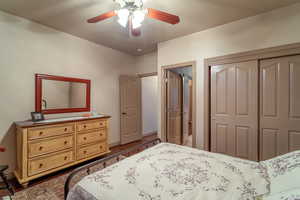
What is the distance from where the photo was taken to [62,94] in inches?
114

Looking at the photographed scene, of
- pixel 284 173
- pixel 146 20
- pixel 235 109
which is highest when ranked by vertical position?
pixel 146 20

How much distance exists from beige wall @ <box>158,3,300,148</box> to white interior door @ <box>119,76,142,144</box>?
1191 millimetres

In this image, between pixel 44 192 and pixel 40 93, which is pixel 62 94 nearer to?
pixel 40 93

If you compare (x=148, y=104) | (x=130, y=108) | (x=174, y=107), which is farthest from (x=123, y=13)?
(x=148, y=104)

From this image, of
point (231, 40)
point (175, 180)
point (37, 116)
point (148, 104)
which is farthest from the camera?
point (148, 104)

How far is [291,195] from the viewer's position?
71 cm

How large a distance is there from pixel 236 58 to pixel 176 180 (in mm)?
2333

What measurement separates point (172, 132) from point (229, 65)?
6.33 feet

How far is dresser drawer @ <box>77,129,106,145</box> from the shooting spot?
2.67m

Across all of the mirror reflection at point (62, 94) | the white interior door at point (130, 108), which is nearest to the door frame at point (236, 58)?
the white interior door at point (130, 108)

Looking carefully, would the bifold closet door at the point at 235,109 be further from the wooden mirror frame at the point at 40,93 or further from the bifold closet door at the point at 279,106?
the wooden mirror frame at the point at 40,93

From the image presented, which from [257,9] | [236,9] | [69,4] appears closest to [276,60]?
[257,9]

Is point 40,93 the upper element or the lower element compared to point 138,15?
lower

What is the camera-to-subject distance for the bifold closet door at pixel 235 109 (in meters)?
2.39
